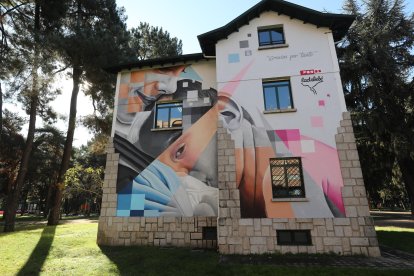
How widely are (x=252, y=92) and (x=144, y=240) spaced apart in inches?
337

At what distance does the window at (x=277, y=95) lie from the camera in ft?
39.5

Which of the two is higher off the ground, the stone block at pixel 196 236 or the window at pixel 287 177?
the window at pixel 287 177

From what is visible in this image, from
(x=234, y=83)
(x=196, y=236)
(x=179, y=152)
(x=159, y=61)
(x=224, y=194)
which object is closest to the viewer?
(x=224, y=194)

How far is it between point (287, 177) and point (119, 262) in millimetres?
7322

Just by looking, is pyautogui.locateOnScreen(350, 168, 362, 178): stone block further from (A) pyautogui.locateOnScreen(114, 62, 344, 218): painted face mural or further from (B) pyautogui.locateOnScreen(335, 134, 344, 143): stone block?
(B) pyautogui.locateOnScreen(335, 134, 344, 143): stone block

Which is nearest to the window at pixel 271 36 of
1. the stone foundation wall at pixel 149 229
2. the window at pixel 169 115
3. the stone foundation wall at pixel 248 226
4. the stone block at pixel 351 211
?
the stone foundation wall at pixel 248 226

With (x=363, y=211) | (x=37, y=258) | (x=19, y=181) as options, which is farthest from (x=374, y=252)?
(x=19, y=181)

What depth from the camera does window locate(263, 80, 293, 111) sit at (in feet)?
39.5

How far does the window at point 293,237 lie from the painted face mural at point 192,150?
700mm

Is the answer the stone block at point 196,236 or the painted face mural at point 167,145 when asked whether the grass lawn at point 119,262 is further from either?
the painted face mural at point 167,145

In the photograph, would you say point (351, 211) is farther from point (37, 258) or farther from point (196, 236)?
point (37, 258)

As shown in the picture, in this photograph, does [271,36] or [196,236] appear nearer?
[196,236]

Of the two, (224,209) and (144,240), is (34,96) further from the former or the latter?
Result: (224,209)

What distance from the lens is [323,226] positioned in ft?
33.3
